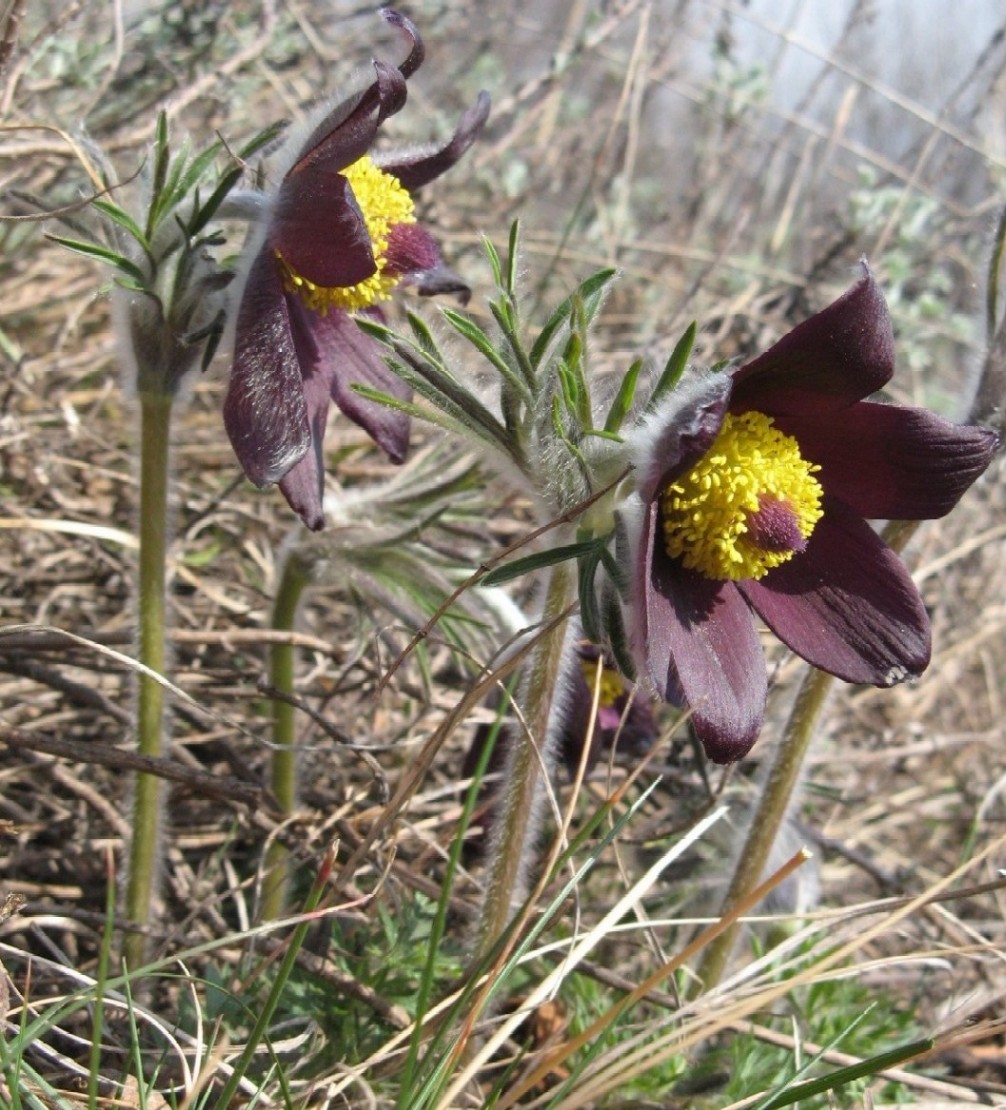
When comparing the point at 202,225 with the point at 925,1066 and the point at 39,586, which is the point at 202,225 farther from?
the point at 925,1066

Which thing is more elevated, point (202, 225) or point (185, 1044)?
point (202, 225)

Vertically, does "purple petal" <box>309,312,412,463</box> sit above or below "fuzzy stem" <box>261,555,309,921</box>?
above

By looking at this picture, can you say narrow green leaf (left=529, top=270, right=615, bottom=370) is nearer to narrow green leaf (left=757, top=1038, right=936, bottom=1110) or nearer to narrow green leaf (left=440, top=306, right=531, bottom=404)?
narrow green leaf (left=440, top=306, right=531, bottom=404)

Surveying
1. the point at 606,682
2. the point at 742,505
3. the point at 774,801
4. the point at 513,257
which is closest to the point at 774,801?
the point at 774,801

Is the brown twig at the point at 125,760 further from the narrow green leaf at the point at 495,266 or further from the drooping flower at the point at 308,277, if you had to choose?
the narrow green leaf at the point at 495,266

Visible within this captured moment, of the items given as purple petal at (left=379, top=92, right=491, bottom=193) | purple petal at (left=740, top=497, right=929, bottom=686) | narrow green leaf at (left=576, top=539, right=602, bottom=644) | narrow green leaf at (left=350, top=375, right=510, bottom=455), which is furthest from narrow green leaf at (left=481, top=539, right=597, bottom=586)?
purple petal at (left=379, top=92, right=491, bottom=193)

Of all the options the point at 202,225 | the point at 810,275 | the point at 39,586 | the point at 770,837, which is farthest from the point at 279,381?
the point at 810,275

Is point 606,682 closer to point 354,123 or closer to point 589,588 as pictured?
point 589,588

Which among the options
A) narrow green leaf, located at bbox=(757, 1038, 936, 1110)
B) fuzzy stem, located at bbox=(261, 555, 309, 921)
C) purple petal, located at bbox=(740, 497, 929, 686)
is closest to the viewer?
narrow green leaf, located at bbox=(757, 1038, 936, 1110)
